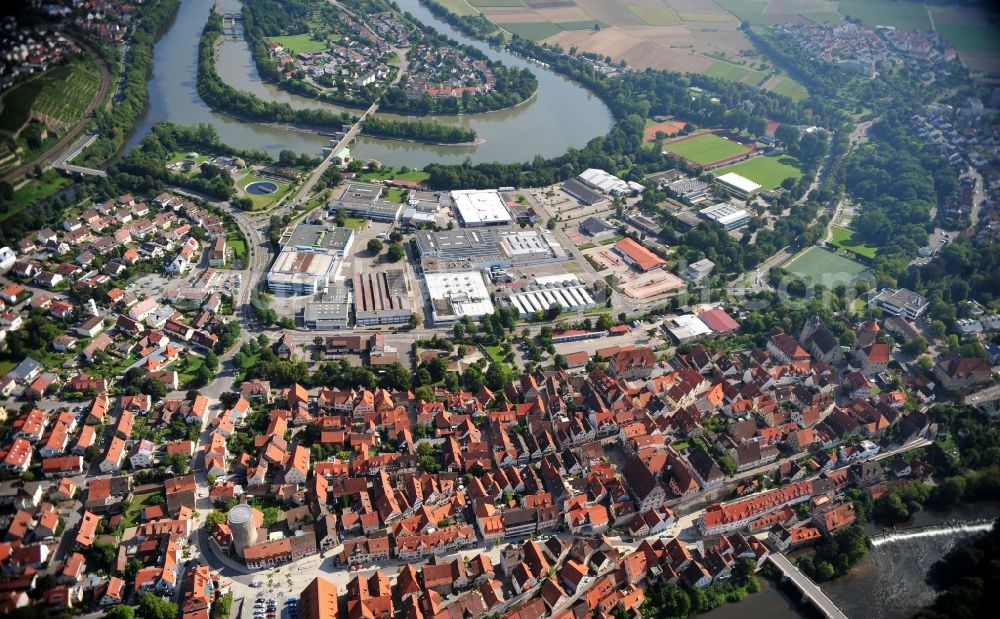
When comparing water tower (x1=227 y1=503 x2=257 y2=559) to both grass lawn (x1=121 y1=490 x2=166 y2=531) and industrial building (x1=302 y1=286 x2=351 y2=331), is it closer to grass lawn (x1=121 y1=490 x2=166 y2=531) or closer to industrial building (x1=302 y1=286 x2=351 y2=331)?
grass lawn (x1=121 y1=490 x2=166 y2=531)

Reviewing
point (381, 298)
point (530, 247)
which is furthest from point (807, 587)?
point (530, 247)

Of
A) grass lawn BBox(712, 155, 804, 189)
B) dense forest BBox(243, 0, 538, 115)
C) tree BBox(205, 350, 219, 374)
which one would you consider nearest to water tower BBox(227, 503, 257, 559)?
tree BBox(205, 350, 219, 374)

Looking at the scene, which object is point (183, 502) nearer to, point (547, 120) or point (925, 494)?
point (925, 494)

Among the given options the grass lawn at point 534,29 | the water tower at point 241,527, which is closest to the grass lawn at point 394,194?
the water tower at point 241,527

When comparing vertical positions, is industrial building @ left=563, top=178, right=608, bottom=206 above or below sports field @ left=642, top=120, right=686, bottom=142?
below

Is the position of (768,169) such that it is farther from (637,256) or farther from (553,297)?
(553,297)
